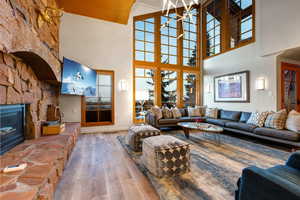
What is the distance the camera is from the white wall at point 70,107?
4613mm

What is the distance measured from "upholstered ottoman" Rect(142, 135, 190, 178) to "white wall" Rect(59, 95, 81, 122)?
3.52m

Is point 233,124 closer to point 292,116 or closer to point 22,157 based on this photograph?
point 292,116

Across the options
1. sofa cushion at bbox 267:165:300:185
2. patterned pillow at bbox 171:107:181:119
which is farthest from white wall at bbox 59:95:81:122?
sofa cushion at bbox 267:165:300:185

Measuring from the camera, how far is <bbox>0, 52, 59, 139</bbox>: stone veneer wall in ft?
5.68

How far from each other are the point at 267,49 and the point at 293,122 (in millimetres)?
2126

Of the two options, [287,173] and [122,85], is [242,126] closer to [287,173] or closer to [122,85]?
[287,173]

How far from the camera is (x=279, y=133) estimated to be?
322cm

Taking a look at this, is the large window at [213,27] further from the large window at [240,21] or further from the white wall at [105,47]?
the white wall at [105,47]

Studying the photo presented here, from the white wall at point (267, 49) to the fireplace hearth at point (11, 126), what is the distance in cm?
597

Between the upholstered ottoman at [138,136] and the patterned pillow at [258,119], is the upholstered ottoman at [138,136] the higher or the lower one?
the lower one

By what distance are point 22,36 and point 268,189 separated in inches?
116

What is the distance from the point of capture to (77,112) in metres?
4.75

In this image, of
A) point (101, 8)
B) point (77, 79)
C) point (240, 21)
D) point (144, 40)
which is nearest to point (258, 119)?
point (240, 21)

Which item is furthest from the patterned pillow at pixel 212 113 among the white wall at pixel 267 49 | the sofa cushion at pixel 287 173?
the sofa cushion at pixel 287 173
